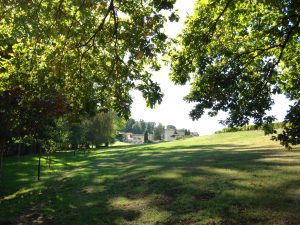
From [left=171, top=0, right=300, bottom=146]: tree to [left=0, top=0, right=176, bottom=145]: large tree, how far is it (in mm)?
1775

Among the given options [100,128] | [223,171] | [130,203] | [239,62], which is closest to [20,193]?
[130,203]

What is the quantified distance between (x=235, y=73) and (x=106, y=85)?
15.8 ft

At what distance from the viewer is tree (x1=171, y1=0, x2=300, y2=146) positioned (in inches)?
437

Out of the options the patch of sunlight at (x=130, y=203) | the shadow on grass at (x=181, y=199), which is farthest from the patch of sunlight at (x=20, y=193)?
the patch of sunlight at (x=130, y=203)

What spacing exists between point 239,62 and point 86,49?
19.3 feet

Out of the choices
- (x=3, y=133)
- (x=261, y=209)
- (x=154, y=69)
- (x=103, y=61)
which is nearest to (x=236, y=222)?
(x=261, y=209)

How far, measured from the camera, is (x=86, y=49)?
12086 millimetres

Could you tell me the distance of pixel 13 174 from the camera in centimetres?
2906

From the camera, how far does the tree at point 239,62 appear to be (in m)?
11.1

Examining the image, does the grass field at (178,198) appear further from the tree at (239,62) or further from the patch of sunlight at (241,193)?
the tree at (239,62)

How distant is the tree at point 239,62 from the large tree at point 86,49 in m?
1.77

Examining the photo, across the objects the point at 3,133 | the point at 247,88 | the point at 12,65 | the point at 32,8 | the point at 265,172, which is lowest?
the point at 265,172

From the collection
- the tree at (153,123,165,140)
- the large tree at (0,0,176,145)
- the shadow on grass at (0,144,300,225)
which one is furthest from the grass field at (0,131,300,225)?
the tree at (153,123,165,140)

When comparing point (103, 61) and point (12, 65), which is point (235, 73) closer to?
point (103, 61)
